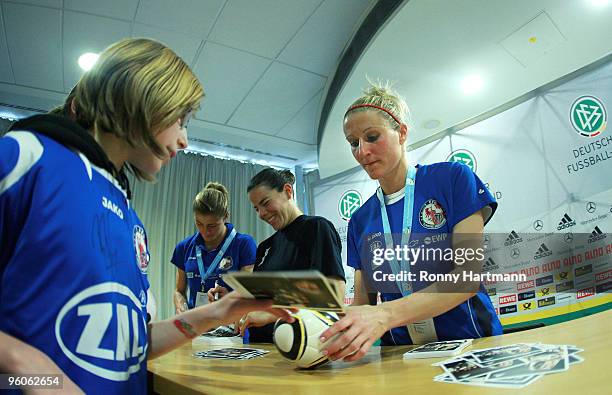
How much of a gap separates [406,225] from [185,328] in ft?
2.75

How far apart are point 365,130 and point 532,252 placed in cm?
317

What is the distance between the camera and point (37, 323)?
60 cm

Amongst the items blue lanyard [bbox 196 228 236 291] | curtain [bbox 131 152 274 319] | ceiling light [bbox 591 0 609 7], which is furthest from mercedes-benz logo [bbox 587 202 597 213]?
curtain [bbox 131 152 274 319]

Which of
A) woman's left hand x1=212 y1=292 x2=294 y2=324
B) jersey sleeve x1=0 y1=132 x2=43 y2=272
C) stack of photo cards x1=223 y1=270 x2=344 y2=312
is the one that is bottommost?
woman's left hand x1=212 y1=292 x2=294 y2=324

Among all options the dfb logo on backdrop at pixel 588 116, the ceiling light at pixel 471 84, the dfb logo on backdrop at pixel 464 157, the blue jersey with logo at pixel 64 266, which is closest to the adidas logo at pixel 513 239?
the dfb logo on backdrop at pixel 464 157

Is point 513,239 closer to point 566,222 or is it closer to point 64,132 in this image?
point 566,222

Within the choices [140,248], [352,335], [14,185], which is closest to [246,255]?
[140,248]

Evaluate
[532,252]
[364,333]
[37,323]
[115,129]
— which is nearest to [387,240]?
[364,333]

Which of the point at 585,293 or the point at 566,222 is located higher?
the point at 566,222

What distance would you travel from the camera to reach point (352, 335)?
89 cm

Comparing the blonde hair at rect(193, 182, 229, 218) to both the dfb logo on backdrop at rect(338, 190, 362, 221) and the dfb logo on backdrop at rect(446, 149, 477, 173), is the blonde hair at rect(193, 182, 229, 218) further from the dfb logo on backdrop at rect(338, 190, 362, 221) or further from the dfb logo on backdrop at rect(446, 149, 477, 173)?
the dfb logo on backdrop at rect(338, 190, 362, 221)

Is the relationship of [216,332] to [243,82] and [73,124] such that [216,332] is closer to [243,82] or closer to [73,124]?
[73,124]

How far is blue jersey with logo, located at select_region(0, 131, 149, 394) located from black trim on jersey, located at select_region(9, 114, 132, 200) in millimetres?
14

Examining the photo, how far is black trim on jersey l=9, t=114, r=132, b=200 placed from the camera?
2.23 feet
